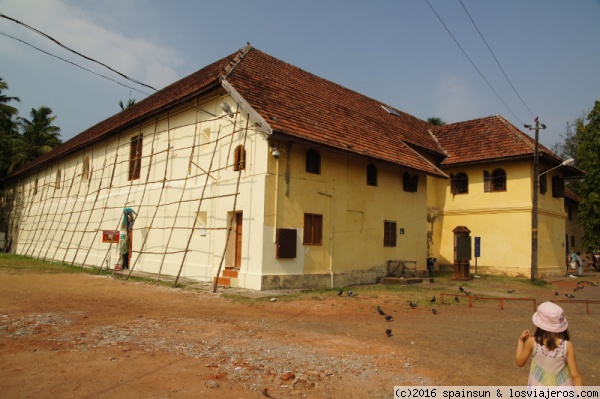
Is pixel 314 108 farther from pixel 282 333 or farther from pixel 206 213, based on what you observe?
pixel 282 333

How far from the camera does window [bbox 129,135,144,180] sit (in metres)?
18.9

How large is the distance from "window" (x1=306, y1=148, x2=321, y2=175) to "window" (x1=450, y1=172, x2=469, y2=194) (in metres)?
11.1

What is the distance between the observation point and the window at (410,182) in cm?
1758

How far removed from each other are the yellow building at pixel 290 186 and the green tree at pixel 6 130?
8.08 metres

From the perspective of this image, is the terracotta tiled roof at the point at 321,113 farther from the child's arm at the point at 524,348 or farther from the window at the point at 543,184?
the child's arm at the point at 524,348

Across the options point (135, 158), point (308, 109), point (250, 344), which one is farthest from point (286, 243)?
point (135, 158)

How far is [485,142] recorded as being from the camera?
21.9 metres

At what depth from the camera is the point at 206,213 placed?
14.7m

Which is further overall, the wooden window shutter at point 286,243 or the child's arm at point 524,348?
the wooden window shutter at point 286,243

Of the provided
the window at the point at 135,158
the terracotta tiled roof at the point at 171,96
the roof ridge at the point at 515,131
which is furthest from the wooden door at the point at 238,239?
the roof ridge at the point at 515,131

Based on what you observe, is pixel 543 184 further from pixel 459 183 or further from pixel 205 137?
pixel 205 137

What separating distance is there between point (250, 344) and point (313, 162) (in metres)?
8.14

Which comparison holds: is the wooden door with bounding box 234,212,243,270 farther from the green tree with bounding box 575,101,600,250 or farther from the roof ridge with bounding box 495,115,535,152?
the green tree with bounding box 575,101,600,250

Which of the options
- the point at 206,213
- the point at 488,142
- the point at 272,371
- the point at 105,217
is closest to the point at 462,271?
the point at 488,142
